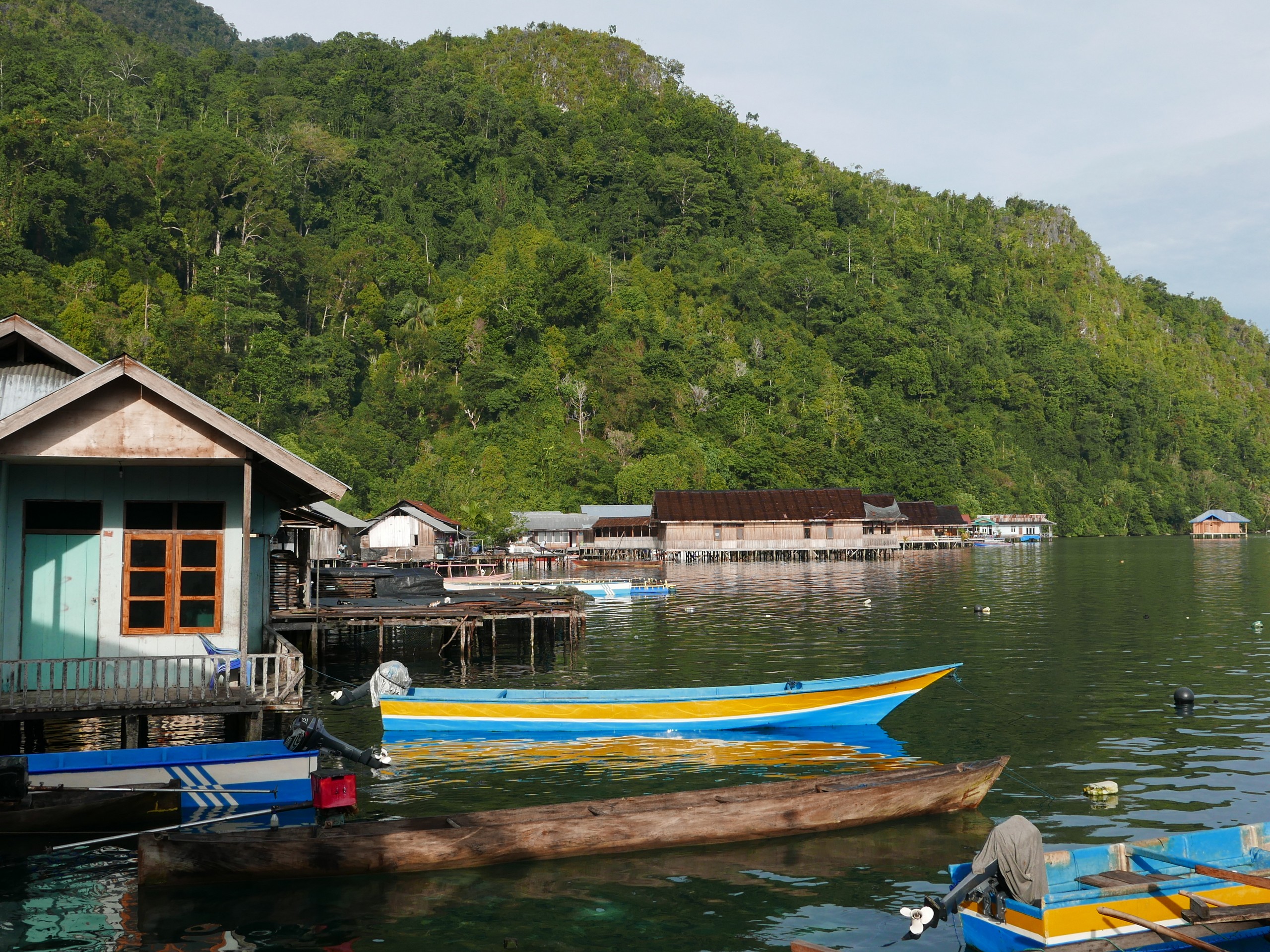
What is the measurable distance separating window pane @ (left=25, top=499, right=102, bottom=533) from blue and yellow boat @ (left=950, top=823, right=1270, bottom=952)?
16858 mm

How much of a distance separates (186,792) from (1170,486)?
21201 centimetres

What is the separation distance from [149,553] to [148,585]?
64 centimetres

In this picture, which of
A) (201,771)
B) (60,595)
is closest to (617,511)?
(60,595)

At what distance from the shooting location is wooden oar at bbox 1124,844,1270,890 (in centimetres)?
1206

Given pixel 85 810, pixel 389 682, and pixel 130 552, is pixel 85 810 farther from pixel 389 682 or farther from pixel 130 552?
pixel 389 682

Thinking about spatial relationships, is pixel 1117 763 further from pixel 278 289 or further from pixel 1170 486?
pixel 1170 486

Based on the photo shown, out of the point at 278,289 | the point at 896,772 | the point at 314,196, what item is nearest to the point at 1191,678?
the point at 896,772

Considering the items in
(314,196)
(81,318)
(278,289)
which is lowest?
(81,318)

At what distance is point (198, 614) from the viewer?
20.5 metres

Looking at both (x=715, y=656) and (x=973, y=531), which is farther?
(x=973, y=531)

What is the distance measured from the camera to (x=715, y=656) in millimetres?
37938

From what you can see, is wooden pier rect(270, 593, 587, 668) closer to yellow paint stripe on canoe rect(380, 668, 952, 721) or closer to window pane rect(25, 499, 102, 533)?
yellow paint stripe on canoe rect(380, 668, 952, 721)

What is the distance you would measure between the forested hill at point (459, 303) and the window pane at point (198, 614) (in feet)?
246

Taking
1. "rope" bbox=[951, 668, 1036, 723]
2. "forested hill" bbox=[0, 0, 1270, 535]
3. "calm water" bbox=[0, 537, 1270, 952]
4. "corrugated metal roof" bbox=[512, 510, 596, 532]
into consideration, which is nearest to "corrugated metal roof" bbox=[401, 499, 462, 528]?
"forested hill" bbox=[0, 0, 1270, 535]
